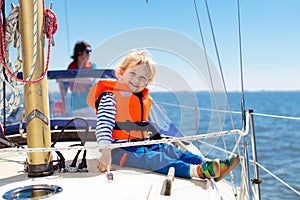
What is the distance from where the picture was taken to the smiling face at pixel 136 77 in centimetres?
191

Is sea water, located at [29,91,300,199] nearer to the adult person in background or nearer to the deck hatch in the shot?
the adult person in background

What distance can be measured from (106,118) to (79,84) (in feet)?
4.19

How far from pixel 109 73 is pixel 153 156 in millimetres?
1252

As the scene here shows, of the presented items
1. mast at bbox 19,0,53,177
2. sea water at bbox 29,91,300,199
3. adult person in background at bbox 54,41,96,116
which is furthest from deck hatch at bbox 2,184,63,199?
adult person in background at bbox 54,41,96,116

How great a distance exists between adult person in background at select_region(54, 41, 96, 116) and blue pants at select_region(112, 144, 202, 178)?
1041 mm

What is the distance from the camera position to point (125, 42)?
1.81 metres

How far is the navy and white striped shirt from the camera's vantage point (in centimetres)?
178

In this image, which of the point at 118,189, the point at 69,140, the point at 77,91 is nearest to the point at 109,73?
the point at 77,91

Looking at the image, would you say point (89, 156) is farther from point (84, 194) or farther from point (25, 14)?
point (25, 14)

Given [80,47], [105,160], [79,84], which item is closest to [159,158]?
[105,160]

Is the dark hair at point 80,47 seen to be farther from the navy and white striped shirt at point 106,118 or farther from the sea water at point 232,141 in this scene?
the navy and white striped shirt at point 106,118

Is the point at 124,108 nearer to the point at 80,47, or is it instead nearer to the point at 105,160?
the point at 105,160

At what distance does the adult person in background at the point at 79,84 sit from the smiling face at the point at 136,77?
100 cm

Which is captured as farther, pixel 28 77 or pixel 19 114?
pixel 19 114
